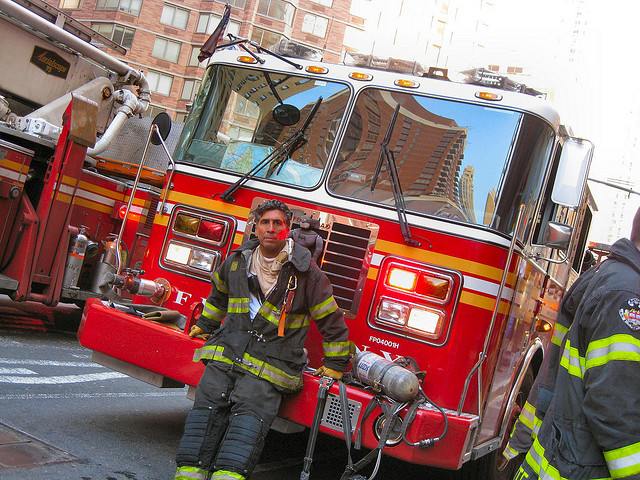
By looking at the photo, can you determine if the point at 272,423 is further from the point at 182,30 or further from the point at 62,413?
the point at 182,30

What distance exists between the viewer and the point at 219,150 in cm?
529

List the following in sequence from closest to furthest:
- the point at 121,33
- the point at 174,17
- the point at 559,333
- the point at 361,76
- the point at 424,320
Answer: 1. the point at 559,333
2. the point at 424,320
3. the point at 361,76
4. the point at 121,33
5. the point at 174,17

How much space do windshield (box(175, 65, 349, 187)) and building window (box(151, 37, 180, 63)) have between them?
42.0 meters

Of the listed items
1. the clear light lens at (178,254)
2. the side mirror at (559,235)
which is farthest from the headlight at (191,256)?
the side mirror at (559,235)

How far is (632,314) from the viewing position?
248cm

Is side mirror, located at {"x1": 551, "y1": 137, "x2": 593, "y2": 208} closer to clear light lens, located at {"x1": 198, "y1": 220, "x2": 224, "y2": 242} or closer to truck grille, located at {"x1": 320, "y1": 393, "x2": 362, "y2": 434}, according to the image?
truck grille, located at {"x1": 320, "y1": 393, "x2": 362, "y2": 434}

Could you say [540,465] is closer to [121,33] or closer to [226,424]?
[226,424]

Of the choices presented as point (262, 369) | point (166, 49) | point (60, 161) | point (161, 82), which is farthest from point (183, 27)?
point (262, 369)

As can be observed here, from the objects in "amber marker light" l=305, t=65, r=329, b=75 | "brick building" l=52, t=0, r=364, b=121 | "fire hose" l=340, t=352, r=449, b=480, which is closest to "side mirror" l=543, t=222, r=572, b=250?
"fire hose" l=340, t=352, r=449, b=480

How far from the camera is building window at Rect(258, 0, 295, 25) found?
45.2 metres

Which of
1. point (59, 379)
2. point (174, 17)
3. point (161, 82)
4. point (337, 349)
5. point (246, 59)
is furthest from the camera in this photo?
point (174, 17)

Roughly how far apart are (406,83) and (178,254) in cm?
199

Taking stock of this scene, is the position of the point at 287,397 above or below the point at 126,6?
below

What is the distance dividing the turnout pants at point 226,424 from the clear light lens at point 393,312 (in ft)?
3.00
